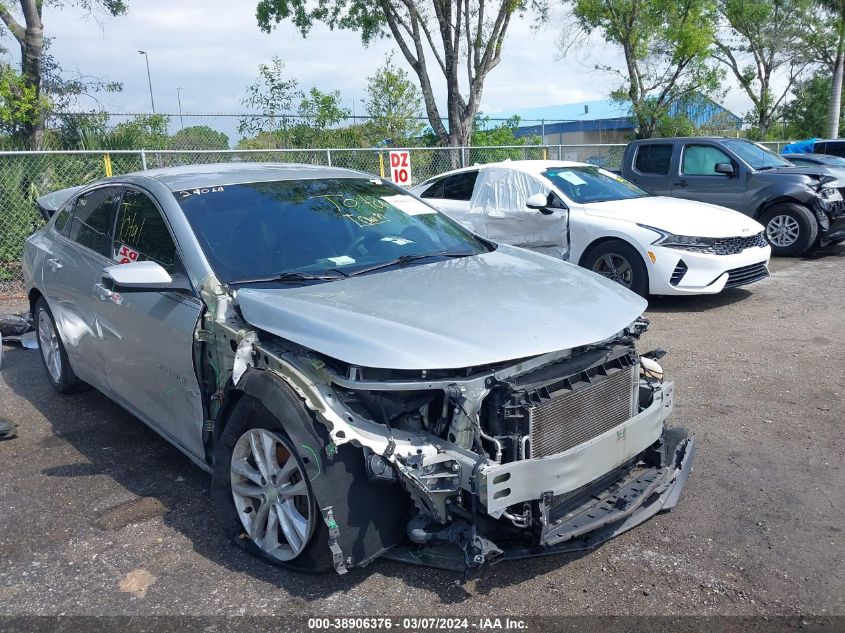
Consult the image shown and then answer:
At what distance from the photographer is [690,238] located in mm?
7715

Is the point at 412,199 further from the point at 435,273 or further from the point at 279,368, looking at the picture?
the point at 279,368

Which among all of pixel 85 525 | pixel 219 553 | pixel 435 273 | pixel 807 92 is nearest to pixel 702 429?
pixel 435 273

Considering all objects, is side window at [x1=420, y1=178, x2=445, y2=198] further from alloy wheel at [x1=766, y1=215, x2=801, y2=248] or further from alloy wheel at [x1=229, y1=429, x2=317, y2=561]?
alloy wheel at [x1=229, y1=429, x2=317, y2=561]

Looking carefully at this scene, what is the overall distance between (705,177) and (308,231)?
9.18 metres

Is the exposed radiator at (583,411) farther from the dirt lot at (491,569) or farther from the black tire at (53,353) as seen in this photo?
the black tire at (53,353)

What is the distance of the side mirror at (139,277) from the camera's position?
12.0ft

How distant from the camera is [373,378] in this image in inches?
118

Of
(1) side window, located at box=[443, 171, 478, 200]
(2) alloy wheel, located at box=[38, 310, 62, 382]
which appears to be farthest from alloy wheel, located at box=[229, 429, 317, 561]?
(1) side window, located at box=[443, 171, 478, 200]

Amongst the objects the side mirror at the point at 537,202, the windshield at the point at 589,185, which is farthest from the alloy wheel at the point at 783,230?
the side mirror at the point at 537,202

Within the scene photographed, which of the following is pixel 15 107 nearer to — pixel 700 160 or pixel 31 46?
pixel 31 46

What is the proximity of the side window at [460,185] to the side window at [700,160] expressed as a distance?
13.1ft

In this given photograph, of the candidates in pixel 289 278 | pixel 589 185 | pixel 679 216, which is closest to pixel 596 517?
pixel 289 278

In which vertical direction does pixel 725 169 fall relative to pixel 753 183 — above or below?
above

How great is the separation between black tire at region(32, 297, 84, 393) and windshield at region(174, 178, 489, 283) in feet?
7.36
